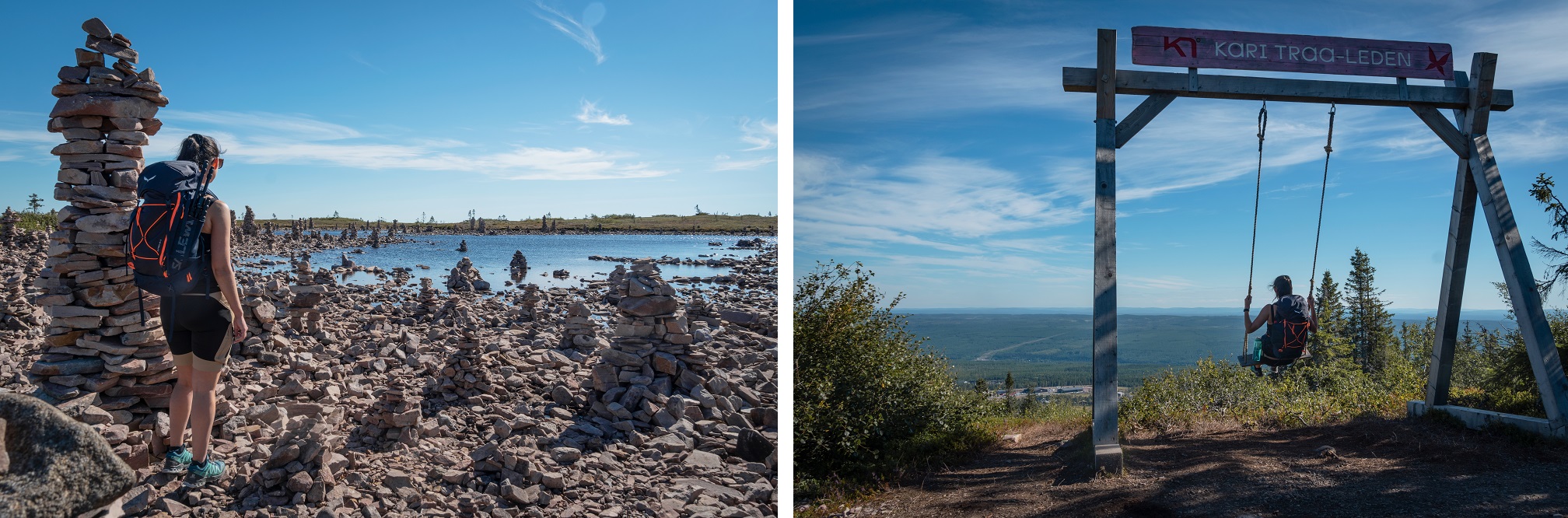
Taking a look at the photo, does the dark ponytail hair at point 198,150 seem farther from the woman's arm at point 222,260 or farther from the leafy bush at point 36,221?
the leafy bush at point 36,221

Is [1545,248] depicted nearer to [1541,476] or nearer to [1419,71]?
[1419,71]

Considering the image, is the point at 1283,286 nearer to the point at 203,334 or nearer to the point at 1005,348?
the point at 203,334

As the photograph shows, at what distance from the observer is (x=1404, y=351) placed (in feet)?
78.7

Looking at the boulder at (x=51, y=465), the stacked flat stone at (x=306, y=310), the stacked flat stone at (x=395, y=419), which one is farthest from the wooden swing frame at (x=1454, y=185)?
the stacked flat stone at (x=306, y=310)

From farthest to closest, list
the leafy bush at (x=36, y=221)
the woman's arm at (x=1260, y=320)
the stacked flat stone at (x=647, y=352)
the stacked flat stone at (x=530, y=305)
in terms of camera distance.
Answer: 1. the leafy bush at (x=36, y=221)
2. the stacked flat stone at (x=530, y=305)
3. the woman's arm at (x=1260, y=320)
4. the stacked flat stone at (x=647, y=352)

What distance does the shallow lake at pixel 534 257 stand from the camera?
20.2 m

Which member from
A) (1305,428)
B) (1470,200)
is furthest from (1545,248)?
(1305,428)

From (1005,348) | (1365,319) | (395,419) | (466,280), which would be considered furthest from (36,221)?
(1005,348)

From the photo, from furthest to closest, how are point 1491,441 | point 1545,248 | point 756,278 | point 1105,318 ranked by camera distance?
point 756,278, point 1545,248, point 1491,441, point 1105,318

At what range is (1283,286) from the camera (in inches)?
265

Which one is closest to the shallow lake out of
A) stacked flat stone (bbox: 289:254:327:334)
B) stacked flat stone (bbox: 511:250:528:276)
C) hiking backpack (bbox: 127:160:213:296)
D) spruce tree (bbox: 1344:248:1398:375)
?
stacked flat stone (bbox: 511:250:528:276)

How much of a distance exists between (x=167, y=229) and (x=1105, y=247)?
19.4 feet

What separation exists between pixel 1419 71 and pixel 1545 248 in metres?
4.08

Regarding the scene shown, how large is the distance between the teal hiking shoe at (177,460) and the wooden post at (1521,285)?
9.50 meters
